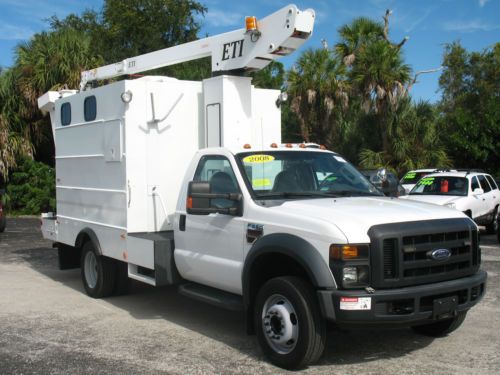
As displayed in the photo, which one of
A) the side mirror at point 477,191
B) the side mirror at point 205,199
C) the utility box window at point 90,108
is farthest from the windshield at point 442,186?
the side mirror at point 205,199

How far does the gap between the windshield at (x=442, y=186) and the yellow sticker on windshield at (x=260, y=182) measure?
→ 943 cm

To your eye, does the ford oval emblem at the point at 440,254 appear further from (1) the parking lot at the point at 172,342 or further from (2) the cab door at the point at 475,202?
(2) the cab door at the point at 475,202

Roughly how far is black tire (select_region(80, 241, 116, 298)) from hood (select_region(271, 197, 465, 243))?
3568mm

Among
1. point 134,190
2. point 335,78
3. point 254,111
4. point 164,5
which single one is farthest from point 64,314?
point 164,5

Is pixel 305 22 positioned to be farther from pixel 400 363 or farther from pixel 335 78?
pixel 335 78

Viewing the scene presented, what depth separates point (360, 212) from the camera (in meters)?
5.28

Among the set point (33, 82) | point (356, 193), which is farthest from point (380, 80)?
point (356, 193)

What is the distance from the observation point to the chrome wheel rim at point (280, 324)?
5.32m

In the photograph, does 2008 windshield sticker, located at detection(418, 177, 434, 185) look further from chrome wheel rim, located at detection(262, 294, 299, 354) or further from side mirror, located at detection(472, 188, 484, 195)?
chrome wheel rim, located at detection(262, 294, 299, 354)

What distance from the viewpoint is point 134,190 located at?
754 cm

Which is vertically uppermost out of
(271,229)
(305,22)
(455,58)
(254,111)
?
(455,58)

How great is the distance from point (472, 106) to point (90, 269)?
125 ft

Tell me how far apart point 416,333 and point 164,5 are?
138 feet

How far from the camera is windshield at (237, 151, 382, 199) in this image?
614cm
